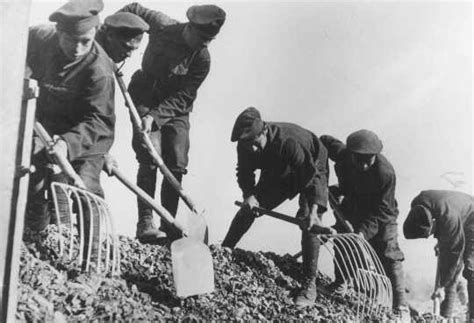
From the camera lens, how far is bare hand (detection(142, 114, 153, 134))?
6.04 metres

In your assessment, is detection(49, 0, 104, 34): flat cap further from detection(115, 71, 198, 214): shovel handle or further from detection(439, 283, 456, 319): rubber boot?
detection(439, 283, 456, 319): rubber boot

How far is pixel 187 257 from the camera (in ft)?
18.3

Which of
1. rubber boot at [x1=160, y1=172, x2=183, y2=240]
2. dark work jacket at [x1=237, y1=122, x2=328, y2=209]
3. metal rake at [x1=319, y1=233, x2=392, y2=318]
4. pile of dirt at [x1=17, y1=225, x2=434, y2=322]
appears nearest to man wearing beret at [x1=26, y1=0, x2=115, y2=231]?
pile of dirt at [x1=17, y1=225, x2=434, y2=322]

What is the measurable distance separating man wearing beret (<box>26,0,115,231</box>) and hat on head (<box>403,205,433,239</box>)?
11.1ft

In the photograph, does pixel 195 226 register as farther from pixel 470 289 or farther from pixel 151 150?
pixel 470 289

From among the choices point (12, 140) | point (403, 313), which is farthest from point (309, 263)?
point (12, 140)

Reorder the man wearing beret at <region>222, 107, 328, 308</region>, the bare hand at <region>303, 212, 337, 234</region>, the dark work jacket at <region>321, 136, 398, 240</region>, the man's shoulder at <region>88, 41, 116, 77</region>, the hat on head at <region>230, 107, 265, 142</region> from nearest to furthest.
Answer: the man's shoulder at <region>88, 41, 116, 77</region> → the hat on head at <region>230, 107, 265, 142</region> → the man wearing beret at <region>222, 107, 328, 308</region> → the bare hand at <region>303, 212, 337, 234</region> → the dark work jacket at <region>321, 136, 398, 240</region>

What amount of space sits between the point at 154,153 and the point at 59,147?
1.17 metres

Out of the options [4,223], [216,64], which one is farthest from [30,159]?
[216,64]

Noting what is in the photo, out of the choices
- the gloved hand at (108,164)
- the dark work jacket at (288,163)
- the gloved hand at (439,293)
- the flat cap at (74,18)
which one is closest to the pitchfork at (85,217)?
the gloved hand at (108,164)

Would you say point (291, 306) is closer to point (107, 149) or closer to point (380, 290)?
point (380, 290)

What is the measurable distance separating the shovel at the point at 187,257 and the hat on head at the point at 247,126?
0.90 metres

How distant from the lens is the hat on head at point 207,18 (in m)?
6.24

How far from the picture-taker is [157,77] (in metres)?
6.29
